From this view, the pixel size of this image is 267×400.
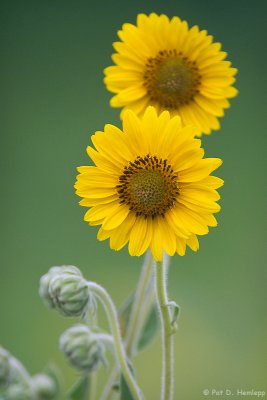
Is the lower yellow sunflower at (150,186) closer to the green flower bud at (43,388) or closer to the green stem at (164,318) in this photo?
the green stem at (164,318)

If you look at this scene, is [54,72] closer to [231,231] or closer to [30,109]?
[30,109]

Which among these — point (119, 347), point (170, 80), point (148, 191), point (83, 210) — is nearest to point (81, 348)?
point (119, 347)

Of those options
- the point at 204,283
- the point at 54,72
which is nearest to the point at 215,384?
the point at 204,283

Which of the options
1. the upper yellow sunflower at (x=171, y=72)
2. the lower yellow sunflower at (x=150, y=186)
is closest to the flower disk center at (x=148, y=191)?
the lower yellow sunflower at (x=150, y=186)

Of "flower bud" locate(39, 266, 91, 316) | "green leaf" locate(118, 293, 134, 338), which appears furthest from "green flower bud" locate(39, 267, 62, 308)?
"green leaf" locate(118, 293, 134, 338)

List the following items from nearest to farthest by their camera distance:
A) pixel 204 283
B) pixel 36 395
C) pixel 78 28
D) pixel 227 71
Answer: pixel 36 395 < pixel 227 71 < pixel 204 283 < pixel 78 28

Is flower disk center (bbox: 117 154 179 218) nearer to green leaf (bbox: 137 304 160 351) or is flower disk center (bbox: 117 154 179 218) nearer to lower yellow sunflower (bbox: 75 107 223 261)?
lower yellow sunflower (bbox: 75 107 223 261)

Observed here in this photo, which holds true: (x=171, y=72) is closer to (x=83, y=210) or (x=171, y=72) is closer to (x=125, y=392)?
(x=125, y=392)
